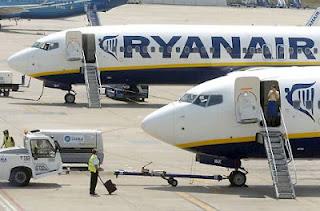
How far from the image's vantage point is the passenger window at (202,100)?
37375 millimetres

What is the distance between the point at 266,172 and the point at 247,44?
1803cm

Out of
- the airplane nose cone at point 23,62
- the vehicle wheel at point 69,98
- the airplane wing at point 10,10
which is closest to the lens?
the airplane nose cone at point 23,62

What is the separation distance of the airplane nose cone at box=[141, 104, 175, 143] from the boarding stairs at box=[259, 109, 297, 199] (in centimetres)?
323

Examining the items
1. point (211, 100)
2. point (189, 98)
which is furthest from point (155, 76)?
point (211, 100)

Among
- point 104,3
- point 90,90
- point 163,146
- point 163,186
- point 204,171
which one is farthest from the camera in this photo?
point 104,3

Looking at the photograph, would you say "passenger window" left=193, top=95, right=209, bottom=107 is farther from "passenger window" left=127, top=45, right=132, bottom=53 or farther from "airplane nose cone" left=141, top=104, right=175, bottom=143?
"passenger window" left=127, top=45, right=132, bottom=53

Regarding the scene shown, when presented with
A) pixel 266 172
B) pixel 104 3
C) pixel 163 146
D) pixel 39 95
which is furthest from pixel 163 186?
pixel 104 3

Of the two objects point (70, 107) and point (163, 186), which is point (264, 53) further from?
point (163, 186)

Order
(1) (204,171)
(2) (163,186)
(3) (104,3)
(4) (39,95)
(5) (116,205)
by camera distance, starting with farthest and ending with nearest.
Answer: (3) (104,3)
(4) (39,95)
(1) (204,171)
(2) (163,186)
(5) (116,205)

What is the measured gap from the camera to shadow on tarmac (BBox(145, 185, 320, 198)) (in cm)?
3644

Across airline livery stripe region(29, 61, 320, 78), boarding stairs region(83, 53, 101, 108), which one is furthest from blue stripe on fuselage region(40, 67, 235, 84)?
boarding stairs region(83, 53, 101, 108)

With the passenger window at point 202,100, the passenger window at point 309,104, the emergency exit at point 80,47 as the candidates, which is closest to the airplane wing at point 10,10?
the emergency exit at point 80,47

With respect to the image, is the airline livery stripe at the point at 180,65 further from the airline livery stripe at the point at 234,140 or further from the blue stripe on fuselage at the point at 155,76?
the airline livery stripe at the point at 234,140

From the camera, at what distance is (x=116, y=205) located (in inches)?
1318
